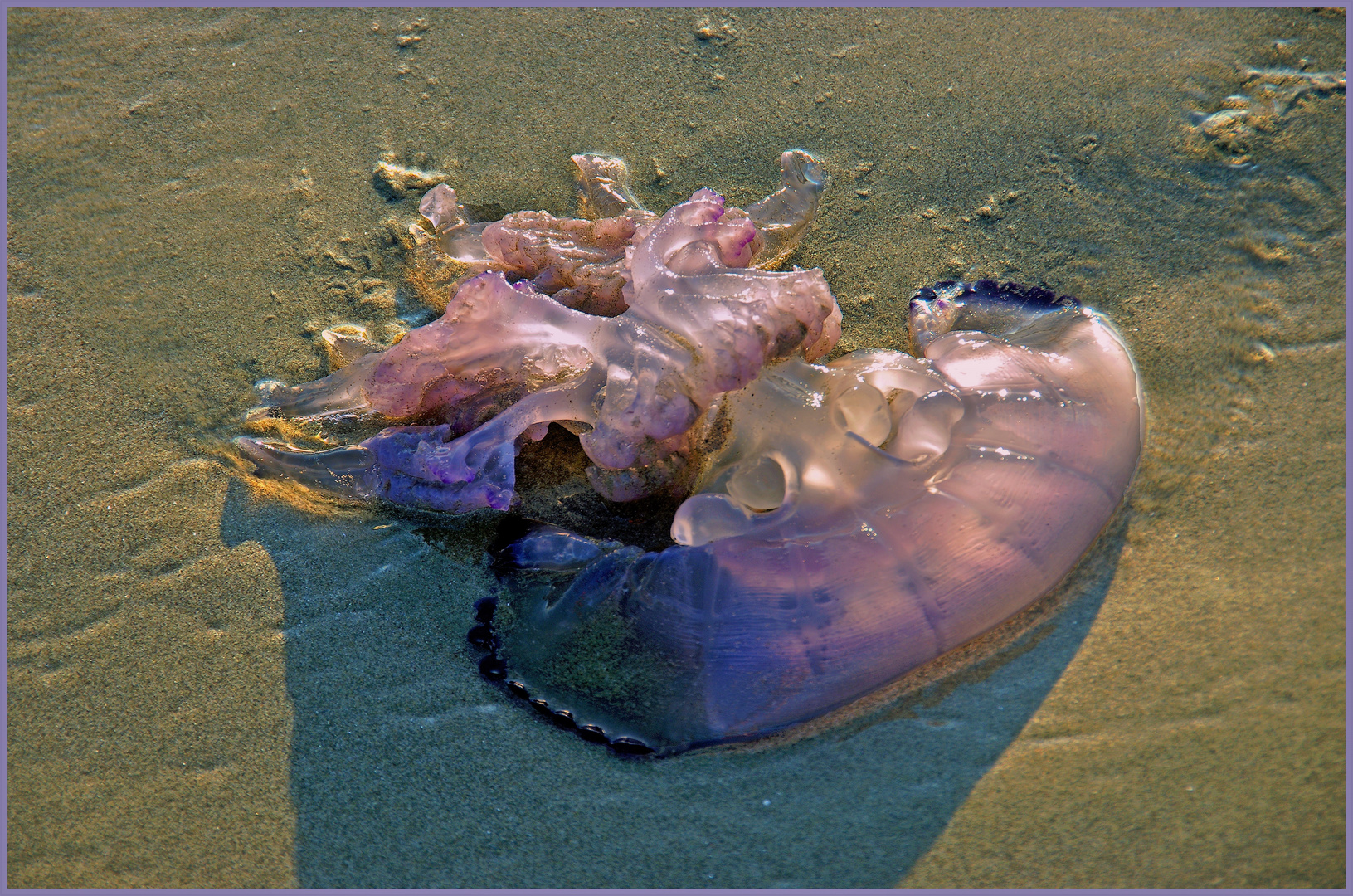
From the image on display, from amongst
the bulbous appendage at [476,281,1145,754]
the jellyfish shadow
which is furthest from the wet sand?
the bulbous appendage at [476,281,1145,754]

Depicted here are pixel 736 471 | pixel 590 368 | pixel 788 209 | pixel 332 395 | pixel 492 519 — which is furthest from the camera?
pixel 788 209

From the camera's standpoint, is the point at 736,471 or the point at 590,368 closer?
the point at 736,471

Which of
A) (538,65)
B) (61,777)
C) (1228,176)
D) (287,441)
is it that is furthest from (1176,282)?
(61,777)

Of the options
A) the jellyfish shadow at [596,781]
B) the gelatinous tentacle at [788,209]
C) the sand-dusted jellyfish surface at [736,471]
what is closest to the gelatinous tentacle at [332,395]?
the sand-dusted jellyfish surface at [736,471]

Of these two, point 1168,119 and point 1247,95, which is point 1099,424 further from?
point 1247,95

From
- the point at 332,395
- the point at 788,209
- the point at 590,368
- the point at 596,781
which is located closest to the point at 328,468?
the point at 332,395

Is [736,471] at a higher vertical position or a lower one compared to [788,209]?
lower

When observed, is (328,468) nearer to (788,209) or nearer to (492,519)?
(492,519)
